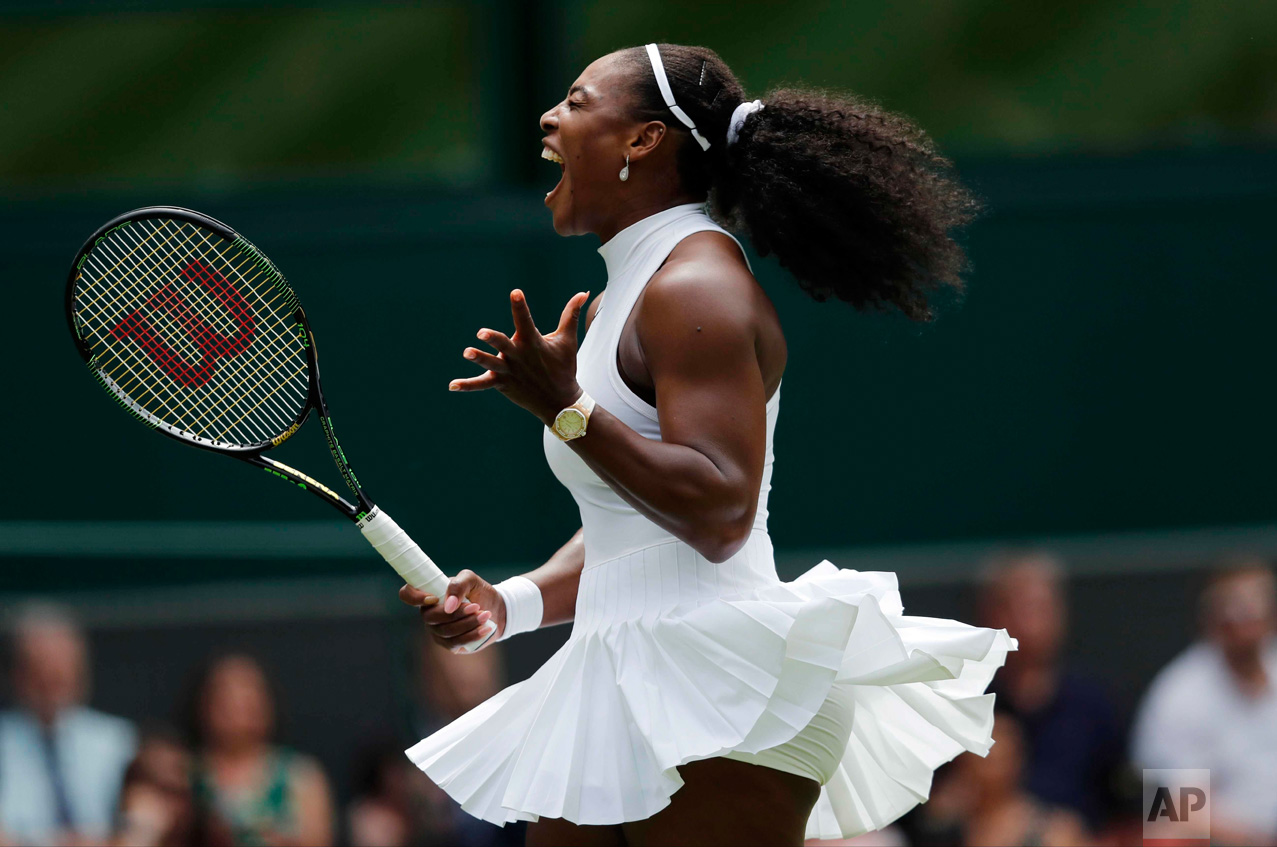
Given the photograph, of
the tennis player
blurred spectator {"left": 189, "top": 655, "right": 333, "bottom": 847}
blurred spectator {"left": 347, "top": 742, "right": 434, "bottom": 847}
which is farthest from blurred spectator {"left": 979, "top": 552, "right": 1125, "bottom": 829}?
the tennis player

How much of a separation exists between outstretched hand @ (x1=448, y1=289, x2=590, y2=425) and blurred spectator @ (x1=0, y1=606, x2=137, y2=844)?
10.1 ft

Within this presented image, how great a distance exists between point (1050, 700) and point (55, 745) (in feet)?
9.58

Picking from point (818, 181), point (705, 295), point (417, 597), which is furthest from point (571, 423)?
point (818, 181)

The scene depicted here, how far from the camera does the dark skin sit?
2217 mm

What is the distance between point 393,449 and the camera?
258 inches

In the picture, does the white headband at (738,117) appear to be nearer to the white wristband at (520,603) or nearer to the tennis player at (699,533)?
the tennis player at (699,533)

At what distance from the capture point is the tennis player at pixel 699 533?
2271 millimetres

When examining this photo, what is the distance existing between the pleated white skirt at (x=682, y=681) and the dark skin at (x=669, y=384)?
0.10 metres

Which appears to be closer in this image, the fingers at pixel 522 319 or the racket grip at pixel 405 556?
the fingers at pixel 522 319

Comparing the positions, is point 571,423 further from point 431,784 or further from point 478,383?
point 431,784

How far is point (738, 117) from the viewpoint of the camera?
2.62 metres

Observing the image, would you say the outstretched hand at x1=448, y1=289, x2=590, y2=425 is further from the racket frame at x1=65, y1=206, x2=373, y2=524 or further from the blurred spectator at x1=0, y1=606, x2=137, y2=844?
the blurred spectator at x1=0, y1=606, x2=137, y2=844

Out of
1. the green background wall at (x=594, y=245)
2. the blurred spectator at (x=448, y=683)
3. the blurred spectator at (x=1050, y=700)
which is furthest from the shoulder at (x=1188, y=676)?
the blurred spectator at (x=448, y=683)

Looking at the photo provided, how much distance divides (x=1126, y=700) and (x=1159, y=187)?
8.41ft
